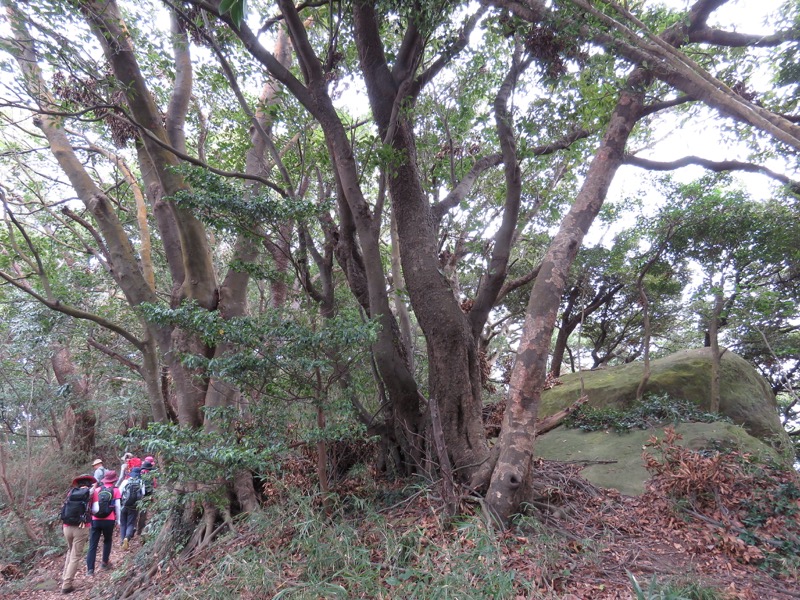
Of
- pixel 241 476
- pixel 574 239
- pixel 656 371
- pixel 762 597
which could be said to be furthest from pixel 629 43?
pixel 241 476

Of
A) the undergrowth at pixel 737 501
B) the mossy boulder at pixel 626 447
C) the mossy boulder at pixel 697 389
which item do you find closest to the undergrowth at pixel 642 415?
the mossy boulder at pixel 626 447

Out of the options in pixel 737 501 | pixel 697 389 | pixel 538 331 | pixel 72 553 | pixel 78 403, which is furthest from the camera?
pixel 78 403

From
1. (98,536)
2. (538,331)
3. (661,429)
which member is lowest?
(98,536)

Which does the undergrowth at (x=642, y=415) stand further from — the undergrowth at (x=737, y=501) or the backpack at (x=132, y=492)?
the backpack at (x=132, y=492)

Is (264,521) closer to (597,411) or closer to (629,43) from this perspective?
(597,411)

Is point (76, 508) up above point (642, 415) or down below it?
below

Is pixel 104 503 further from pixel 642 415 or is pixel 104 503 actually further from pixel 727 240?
pixel 727 240

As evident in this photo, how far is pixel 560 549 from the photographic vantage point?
406cm

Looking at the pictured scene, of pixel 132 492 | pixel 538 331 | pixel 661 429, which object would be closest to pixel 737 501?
pixel 661 429

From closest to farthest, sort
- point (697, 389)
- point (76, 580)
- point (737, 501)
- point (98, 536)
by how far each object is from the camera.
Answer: point (737, 501)
point (76, 580)
point (98, 536)
point (697, 389)

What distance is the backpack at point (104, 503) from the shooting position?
670cm

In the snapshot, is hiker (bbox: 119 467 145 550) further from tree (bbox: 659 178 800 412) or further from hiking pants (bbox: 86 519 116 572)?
tree (bbox: 659 178 800 412)

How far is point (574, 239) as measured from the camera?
16.2ft

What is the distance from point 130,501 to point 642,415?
9588mm
